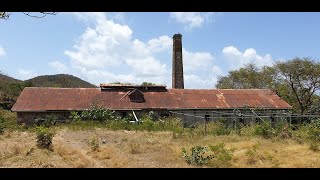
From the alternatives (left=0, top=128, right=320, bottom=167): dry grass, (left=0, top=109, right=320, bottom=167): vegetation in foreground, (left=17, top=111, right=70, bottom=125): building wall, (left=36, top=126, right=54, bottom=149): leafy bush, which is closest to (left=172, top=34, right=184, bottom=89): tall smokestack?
(left=17, top=111, right=70, bottom=125): building wall

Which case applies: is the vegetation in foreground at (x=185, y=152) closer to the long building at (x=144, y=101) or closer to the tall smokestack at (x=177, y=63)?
the long building at (x=144, y=101)

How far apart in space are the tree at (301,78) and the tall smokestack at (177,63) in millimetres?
9829

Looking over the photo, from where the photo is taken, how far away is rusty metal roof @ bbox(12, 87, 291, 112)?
2798 centimetres

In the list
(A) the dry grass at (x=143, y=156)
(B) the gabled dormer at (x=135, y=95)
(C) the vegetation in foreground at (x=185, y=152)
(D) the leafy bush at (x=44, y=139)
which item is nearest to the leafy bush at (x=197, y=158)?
(C) the vegetation in foreground at (x=185, y=152)

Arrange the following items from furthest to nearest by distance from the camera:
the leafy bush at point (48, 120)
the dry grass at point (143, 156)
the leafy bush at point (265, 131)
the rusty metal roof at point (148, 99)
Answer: the rusty metal roof at point (148, 99) < the leafy bush at point (48, 120) < the leafy bush at point (265, 131) < the dry grass at point (143, 156)

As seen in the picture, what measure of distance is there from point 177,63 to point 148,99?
31.2ft

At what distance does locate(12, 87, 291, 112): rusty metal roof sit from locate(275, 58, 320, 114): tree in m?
3.73

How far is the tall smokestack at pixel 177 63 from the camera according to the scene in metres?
38.7

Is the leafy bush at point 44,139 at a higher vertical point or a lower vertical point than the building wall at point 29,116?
lower

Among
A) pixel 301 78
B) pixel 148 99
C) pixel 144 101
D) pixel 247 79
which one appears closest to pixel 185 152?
pixel 144 101

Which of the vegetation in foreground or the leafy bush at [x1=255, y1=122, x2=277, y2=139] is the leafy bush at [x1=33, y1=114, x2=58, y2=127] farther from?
the leafy bush at [x1=255, y1=122, x2=277, y2=139]

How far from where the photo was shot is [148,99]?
3038 cm

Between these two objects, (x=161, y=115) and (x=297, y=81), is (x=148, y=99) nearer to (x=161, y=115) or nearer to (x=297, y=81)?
(x=161, y=115)

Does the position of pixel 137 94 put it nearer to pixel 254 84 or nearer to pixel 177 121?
pixel 177 121
